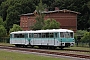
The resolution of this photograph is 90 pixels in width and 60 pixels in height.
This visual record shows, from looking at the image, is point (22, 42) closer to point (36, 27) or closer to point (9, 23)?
point (36, 27)

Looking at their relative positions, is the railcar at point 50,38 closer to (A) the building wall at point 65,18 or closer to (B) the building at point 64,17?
(B) the building at point 64,17

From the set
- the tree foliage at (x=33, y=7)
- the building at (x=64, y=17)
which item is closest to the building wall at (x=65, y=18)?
the building at (x=64, y=17)

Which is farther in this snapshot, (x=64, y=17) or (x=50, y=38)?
(x=64, y=17)

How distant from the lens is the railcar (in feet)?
125

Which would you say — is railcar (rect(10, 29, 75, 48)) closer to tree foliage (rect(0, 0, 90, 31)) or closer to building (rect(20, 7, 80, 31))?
building (rect(20, 7, 80, 31))

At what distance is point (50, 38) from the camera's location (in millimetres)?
39219

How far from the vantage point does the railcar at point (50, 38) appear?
3822cm

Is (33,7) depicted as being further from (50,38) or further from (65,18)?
(50,38)

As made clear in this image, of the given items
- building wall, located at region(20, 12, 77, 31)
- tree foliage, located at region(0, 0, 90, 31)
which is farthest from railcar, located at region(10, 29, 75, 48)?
tree foliage, located at region(0, 0, 90, 31)

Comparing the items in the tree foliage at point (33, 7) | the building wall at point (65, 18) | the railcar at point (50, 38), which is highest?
the tree foliage at point (33, 7)

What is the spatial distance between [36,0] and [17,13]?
1120 cm

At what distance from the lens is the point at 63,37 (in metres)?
38.4

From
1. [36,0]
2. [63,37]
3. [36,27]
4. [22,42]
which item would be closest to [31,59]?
[63,37]

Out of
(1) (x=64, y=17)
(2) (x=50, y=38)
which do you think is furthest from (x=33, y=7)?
(2) (x=50, y=38)
